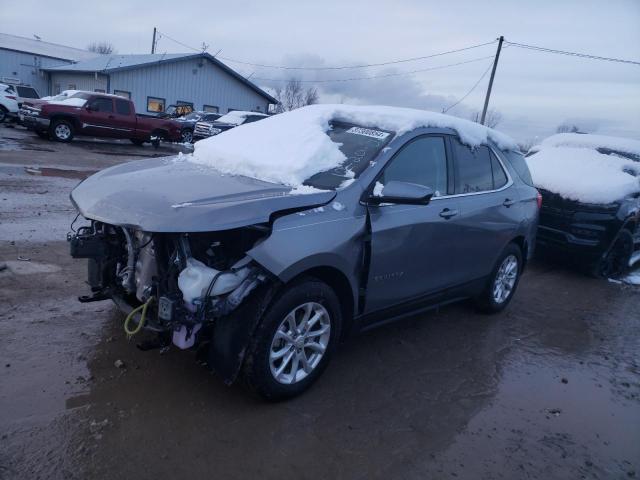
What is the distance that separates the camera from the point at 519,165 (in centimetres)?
554

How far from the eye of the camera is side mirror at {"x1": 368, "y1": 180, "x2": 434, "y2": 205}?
133 inches

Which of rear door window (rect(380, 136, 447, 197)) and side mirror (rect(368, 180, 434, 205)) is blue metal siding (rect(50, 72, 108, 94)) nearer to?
rear door window (rect(380, 136, 447, 197))

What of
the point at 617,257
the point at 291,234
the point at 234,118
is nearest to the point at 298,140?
the point at 291,234

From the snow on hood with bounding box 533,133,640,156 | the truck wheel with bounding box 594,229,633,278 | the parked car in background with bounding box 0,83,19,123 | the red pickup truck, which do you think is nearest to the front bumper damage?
the truck wheel with bounding box 594,229,633,278

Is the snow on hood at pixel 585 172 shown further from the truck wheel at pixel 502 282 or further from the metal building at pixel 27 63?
the metal building at pixel 27 63

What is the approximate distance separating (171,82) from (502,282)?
1224 inches

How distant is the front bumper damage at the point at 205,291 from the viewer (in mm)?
2820

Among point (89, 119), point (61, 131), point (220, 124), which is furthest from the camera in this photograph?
point (220, 124)

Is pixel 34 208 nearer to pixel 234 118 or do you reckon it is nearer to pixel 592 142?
pixel 592 142

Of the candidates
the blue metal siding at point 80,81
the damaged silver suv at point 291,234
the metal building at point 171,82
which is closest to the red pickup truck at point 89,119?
the metal building at point 171,82

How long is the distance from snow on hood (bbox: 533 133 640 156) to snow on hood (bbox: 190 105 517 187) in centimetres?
503

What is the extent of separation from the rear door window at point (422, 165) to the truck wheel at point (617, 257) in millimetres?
4606

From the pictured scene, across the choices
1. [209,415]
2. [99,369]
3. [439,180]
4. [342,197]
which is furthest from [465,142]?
[99,369]

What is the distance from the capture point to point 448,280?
4.40 metres
